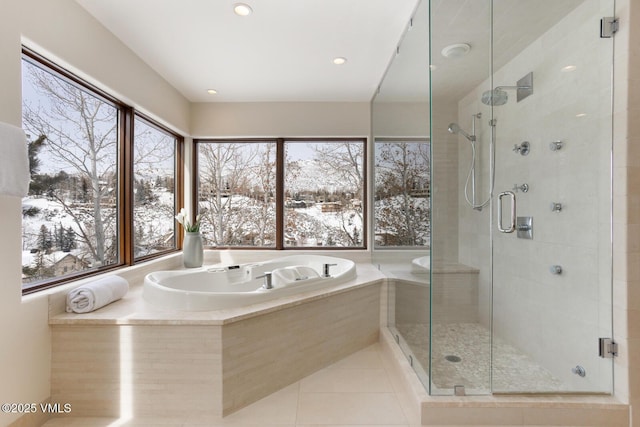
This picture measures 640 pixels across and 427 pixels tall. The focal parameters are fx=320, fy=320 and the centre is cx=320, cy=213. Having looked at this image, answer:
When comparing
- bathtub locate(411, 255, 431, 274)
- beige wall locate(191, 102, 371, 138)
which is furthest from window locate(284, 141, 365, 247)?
bathtub locate(411, 255, 431, 274)

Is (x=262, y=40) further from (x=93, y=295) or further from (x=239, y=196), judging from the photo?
(x=93, y=295)

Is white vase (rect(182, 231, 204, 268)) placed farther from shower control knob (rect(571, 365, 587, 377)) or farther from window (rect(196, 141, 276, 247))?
shower control knob (rect(571, 365, 587, 377))

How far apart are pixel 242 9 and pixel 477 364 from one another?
8.35 ft

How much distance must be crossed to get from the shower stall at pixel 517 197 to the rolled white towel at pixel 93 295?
1953 millimetres

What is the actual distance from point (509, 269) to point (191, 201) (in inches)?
124

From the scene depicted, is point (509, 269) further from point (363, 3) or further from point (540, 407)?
point (363, 3)

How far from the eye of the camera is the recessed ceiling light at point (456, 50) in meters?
1.83

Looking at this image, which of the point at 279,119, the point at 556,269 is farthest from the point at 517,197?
the point at 279,119

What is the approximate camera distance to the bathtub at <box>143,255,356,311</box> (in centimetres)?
192

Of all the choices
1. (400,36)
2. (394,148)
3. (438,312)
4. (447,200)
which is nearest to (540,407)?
(438,312)

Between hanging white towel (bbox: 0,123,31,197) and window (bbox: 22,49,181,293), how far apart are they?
377 millimetres

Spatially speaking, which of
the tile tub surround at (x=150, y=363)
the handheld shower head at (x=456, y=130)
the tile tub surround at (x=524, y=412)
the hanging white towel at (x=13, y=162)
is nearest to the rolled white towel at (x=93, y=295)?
the tile tub surround at (x=150, y=363)

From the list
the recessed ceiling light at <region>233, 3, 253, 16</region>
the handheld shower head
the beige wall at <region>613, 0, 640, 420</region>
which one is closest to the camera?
the beige wall at <region>613, 0, 640, 420</region>

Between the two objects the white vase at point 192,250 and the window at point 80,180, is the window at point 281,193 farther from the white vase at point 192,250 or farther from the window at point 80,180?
the window at point 80,180
